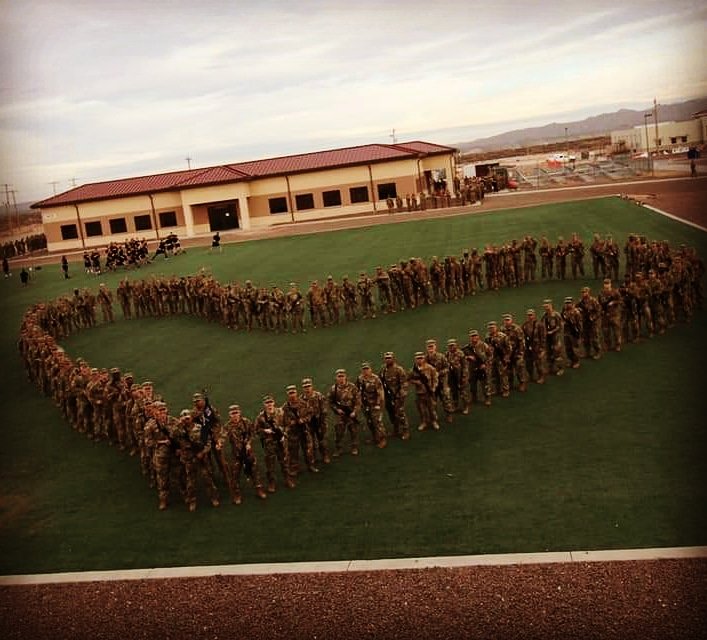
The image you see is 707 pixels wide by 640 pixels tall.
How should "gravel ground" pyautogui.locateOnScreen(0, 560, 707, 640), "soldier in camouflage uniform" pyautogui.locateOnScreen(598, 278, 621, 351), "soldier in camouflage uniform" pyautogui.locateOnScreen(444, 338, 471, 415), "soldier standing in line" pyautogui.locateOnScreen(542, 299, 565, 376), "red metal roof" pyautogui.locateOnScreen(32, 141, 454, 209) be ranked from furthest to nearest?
"red metal roof" pyautogui.locateOnScreen(32, 141, 454, 209) → "soldier in camouflage uniform" pyautogui.locateOnScreen(598, 278, 621, 351) → "soldier standing in line" pyautogui.locateOnScreen(542, 299, 565, 376) → "soldier in camouflage uniform" pyautogui.locateOnScreen(444, 338, 471, 415) → "gravel ground" pyautogui.locateOnScreen(0, 560, 707, 640)

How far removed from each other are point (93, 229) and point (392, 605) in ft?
141

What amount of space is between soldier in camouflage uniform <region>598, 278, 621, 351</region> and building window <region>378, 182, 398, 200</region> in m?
32.9

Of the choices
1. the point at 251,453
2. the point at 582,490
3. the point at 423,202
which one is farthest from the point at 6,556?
the point at 423,202

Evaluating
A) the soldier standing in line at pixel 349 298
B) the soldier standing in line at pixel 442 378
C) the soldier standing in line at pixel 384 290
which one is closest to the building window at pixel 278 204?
the soldier standing in line at pixel 384 290

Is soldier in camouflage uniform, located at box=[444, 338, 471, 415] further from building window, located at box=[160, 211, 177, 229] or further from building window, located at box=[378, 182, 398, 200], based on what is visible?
building window, located at box=[160, 211, 177, 229]

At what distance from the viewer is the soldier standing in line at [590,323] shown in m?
12.6

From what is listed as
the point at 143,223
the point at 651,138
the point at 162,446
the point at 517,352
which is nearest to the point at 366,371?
the point at 517,352

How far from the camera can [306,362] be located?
50.0 feet

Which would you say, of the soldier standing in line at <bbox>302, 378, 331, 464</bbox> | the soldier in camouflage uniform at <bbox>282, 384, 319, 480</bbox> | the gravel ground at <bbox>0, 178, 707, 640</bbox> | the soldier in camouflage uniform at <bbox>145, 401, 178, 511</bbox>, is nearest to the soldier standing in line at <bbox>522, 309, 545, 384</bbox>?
the soldier standing in line at <bbox>302, 378, 331, 464</bbox>

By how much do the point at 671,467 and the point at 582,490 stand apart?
3.60ft

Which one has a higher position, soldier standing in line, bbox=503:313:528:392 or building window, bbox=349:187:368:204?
building window, bbox=349:187:368:204

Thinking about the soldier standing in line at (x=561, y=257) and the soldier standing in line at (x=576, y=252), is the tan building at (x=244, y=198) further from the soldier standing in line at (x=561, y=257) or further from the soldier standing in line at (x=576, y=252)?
the soldier standing in line at (x=576, y=252)

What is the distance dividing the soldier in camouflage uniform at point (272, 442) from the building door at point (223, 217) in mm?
37819

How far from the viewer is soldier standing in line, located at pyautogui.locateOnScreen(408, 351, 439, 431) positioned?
10781mm
